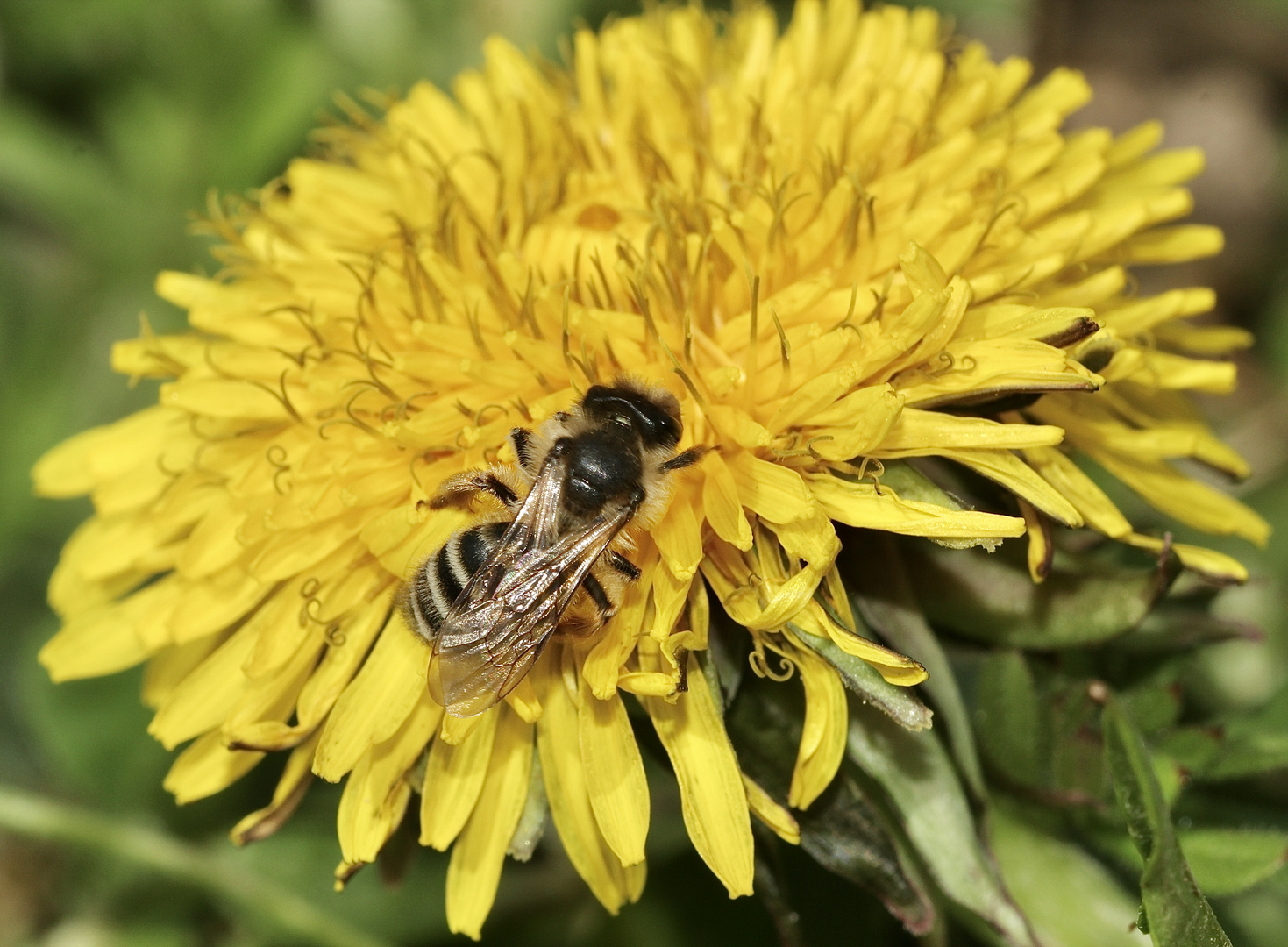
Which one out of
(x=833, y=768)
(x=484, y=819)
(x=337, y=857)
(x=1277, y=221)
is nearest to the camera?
(x=833, y=768)

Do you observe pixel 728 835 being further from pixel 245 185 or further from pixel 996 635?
pixel 245 185

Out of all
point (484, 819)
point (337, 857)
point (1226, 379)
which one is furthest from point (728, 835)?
point (337, 857)

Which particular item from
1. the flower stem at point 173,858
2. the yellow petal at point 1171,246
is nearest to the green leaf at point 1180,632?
the yellow petal at point 1171,246

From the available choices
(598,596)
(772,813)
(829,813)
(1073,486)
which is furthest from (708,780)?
(1073,486)

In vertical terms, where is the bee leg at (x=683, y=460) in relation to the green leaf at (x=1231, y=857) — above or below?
above

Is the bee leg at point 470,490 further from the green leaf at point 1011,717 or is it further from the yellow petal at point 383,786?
the green leaf at point 1011,717

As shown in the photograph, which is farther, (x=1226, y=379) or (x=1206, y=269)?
(x=1206, y=269)
